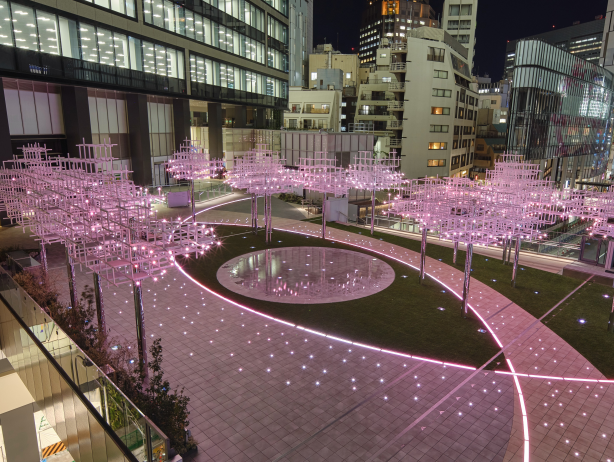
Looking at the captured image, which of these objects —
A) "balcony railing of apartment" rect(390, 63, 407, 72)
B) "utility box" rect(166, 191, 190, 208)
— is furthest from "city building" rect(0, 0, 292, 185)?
"balcony railing of apartment" rect(390, 63, 407, 72)

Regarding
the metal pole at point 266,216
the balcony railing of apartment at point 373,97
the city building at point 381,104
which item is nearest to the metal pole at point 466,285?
the metal pole at point 266,216

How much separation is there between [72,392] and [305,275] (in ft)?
35.5

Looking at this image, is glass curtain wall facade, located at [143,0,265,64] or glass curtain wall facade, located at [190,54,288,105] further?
glass curtain wall facade, located at [190,54,288,105]

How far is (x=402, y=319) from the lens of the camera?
1334cm

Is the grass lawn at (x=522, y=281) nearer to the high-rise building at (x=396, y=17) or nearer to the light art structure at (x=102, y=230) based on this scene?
the light art structure at (x=102, y=230)

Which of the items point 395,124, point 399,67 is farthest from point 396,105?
point 399,67

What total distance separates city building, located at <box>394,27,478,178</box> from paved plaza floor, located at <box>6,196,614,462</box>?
148ft

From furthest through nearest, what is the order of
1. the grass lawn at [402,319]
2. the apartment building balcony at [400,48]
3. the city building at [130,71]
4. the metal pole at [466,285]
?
the apartment building balcony at [400,48], the city building at [130,71], the metal pole at [466,285], the grass lawn at [402,319]

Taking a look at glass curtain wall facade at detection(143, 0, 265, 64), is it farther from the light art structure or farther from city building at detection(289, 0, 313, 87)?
city building at detection(289, 0, 313, 87)

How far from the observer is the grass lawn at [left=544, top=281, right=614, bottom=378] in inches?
442

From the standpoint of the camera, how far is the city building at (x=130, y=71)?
992 inches

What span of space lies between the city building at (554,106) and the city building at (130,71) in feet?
93.4

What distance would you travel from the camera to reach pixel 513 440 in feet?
26.0

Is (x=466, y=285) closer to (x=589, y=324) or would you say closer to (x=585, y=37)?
(x=589, y=324)
